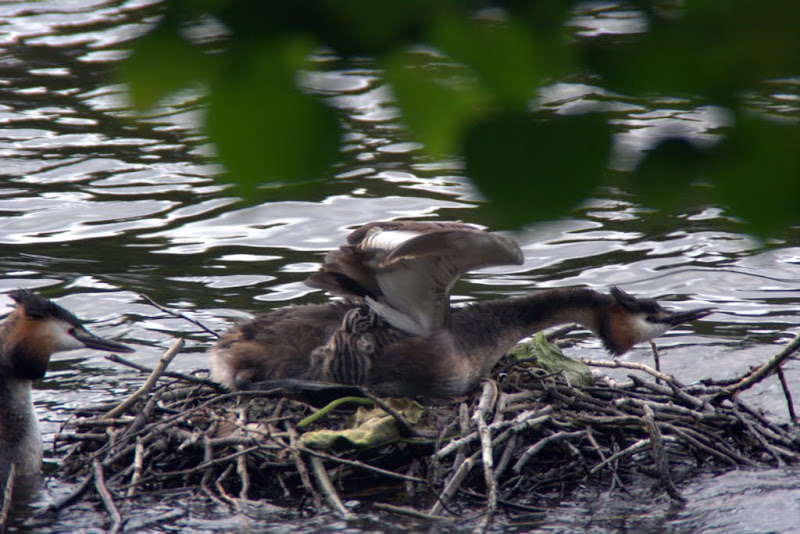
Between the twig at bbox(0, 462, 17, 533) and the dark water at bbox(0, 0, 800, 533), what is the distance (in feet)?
0.56

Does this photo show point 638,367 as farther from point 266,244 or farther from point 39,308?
point 266,244

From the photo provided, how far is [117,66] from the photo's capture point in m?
1.42

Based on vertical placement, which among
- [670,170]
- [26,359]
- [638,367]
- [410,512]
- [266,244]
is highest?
[670,170]

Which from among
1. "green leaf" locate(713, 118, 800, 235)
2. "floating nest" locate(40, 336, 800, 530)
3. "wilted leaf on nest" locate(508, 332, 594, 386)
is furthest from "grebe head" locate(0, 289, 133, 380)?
"green leaf" locate(713, 118, 800, 235)

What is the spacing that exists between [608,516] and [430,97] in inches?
159

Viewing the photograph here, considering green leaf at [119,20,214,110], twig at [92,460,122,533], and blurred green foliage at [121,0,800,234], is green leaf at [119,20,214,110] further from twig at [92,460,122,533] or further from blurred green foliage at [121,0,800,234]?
twig at [92,460,122,533]

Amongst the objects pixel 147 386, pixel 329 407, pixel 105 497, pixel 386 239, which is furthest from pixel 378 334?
pixel 105 497

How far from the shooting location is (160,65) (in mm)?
1433

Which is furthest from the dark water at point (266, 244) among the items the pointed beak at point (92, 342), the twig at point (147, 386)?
the pointed beak at point (92, 342)

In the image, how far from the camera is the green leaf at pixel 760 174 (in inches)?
57.1

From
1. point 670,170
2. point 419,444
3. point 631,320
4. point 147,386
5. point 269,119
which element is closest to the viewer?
point 269,119

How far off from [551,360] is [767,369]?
117 cm

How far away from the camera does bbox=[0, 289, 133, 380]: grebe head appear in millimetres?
5605

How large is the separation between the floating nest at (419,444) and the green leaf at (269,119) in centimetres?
336
